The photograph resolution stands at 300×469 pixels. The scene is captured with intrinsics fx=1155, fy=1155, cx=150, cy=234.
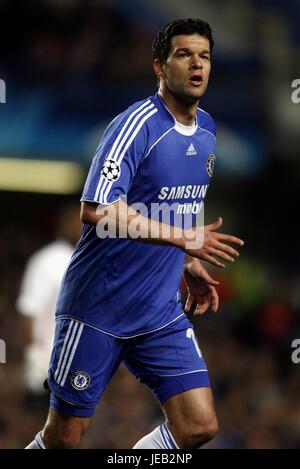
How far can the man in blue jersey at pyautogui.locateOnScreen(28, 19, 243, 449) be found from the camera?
4.90m

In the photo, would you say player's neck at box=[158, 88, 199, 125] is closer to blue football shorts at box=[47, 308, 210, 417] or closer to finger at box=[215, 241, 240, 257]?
finger at box=[215, 241, 240, 257]

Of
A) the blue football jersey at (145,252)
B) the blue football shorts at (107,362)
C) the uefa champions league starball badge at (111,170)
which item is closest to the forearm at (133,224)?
the uefa champions league starball badge at (111,170)

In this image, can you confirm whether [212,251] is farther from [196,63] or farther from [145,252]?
[196,63]

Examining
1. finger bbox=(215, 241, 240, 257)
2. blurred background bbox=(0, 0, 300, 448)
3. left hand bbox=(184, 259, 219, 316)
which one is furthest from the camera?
blurred background bbox=(0, 0, 300, 448)

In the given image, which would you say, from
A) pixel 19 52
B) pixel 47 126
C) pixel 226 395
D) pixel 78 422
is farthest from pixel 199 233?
pixel 19 52

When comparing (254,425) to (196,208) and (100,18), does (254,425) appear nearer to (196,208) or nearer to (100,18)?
(196,208)

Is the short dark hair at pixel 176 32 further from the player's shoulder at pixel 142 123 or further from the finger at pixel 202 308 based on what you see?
the finger at pixel 202 308

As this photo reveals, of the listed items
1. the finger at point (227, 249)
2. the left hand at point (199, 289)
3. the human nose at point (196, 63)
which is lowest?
the left hand at point (199, 289)

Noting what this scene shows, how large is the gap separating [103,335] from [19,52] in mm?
7917

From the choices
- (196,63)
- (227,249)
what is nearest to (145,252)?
(227,249)

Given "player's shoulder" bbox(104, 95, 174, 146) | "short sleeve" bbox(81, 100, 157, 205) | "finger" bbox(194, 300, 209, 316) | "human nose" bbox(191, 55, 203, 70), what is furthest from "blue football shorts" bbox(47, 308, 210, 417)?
"human nose" bbox(191, 55, 203, 70)

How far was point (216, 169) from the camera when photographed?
40.1ft

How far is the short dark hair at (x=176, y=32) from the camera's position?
16.1ft

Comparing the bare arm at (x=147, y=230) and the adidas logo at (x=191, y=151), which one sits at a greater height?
the adidas logo at (x=191, y=151)
